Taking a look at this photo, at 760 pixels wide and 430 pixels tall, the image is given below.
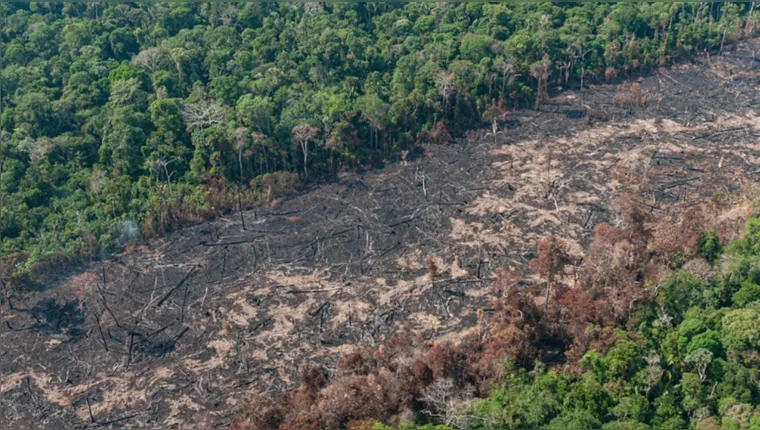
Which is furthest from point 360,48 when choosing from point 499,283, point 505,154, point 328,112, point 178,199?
point 499,283

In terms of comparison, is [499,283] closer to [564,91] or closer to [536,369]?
[536,369]

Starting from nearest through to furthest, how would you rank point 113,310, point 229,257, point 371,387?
point 371,387
point 113,310
point 229,257

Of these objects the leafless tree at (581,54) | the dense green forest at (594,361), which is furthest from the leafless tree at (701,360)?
the leafless tree at (581,54)

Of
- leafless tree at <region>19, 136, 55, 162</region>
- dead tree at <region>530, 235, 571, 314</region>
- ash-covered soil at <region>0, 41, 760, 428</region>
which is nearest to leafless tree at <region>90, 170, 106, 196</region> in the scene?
leafless tree at <region>19, 136, 55, 162</region>

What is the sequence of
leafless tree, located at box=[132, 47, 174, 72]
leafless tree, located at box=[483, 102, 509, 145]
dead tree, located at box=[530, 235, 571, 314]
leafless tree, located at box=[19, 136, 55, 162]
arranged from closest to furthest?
dead tree, located at box=[530, 235, 571, 314]
leafless tree, located at box=[19, 136, 55, 162]
leafless tree, located at box=[483, 102, 509, 145]
leafless tree, located at box=[132, 47, 174, 72]

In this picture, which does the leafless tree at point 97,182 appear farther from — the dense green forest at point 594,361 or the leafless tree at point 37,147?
the dense green forest at point 594,361

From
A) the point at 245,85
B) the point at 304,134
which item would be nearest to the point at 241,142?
the point at 304,134

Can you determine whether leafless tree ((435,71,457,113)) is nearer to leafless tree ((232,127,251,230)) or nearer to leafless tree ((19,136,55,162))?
leafless tree ((232,127,251,230))

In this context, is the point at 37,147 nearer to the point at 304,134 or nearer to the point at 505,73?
the point at 304,134
